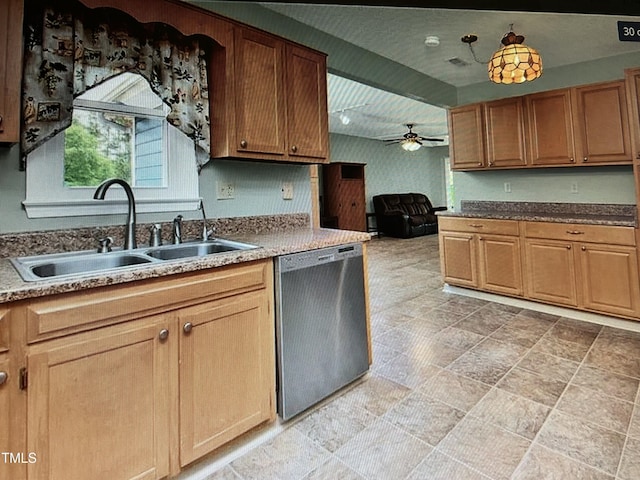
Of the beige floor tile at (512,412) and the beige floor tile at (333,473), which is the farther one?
the beige floor tile at (512,412)

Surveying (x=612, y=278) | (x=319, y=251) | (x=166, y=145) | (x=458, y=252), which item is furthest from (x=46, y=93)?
(x=612, y=278)

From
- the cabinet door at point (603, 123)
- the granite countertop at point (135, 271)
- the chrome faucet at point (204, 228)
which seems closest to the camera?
the granite countertop at point (135, 271)

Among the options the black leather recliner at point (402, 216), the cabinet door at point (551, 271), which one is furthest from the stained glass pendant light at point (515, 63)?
the black leather recliner at point (402, 216)

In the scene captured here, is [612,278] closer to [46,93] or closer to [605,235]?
[605,235]

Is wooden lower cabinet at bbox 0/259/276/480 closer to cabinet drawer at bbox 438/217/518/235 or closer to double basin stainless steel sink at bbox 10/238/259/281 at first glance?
double basin stainless steel sink at bbox 10/238/259/281

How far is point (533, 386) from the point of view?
2.03 meters

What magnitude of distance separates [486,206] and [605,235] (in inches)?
56.1

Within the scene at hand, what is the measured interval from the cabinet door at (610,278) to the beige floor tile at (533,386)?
4.20 feet

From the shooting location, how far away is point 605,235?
2.83 meters

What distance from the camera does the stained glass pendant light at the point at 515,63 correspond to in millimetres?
2557

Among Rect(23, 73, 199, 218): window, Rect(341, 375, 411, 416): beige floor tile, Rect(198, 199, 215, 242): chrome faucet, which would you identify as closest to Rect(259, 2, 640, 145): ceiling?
Rect(23, 73, 199, 218): window

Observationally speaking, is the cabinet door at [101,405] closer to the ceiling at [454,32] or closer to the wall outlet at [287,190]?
the wall outlet at [287,190]

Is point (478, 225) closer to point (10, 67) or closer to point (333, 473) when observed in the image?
point (333, 473)

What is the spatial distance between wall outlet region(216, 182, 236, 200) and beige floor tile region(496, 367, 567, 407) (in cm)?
199
